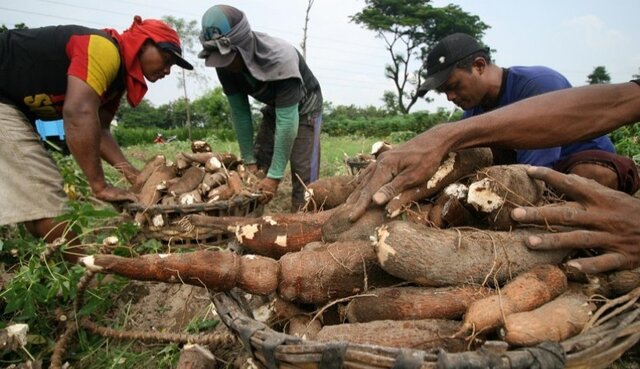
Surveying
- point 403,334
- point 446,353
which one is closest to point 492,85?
point 403,334

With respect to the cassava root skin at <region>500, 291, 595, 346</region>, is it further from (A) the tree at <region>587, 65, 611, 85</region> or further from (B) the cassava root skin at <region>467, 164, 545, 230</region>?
(A) the tree at <region>587, 65, 611, 85</region>

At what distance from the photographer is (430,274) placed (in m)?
1.40

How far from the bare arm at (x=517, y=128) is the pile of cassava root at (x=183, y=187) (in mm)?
1437

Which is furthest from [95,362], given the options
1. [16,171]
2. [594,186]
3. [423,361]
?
[594,186]

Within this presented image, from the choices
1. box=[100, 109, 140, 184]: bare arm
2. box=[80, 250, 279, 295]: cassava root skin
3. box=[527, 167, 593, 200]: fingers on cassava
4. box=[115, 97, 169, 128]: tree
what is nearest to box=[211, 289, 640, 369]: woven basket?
box=[80, 250, 279, 295]: cassava root skin

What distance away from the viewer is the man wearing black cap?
215cm

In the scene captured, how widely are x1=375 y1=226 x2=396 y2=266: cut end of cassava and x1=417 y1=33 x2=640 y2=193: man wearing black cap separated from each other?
1032 millimetres

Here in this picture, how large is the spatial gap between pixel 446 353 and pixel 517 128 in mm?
929

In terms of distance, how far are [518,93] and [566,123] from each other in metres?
0.98

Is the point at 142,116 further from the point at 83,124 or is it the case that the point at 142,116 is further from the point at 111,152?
the point at 83,124

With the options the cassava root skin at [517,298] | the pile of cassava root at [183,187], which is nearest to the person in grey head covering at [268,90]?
the pile of cassava root at [183,187]

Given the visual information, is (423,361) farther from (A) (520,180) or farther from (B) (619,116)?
(B) (619,116)

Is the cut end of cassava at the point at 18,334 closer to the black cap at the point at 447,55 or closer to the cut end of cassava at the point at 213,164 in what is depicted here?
the cut end of cassava at the point at 213,164

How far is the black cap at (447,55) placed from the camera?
98.8 inches
